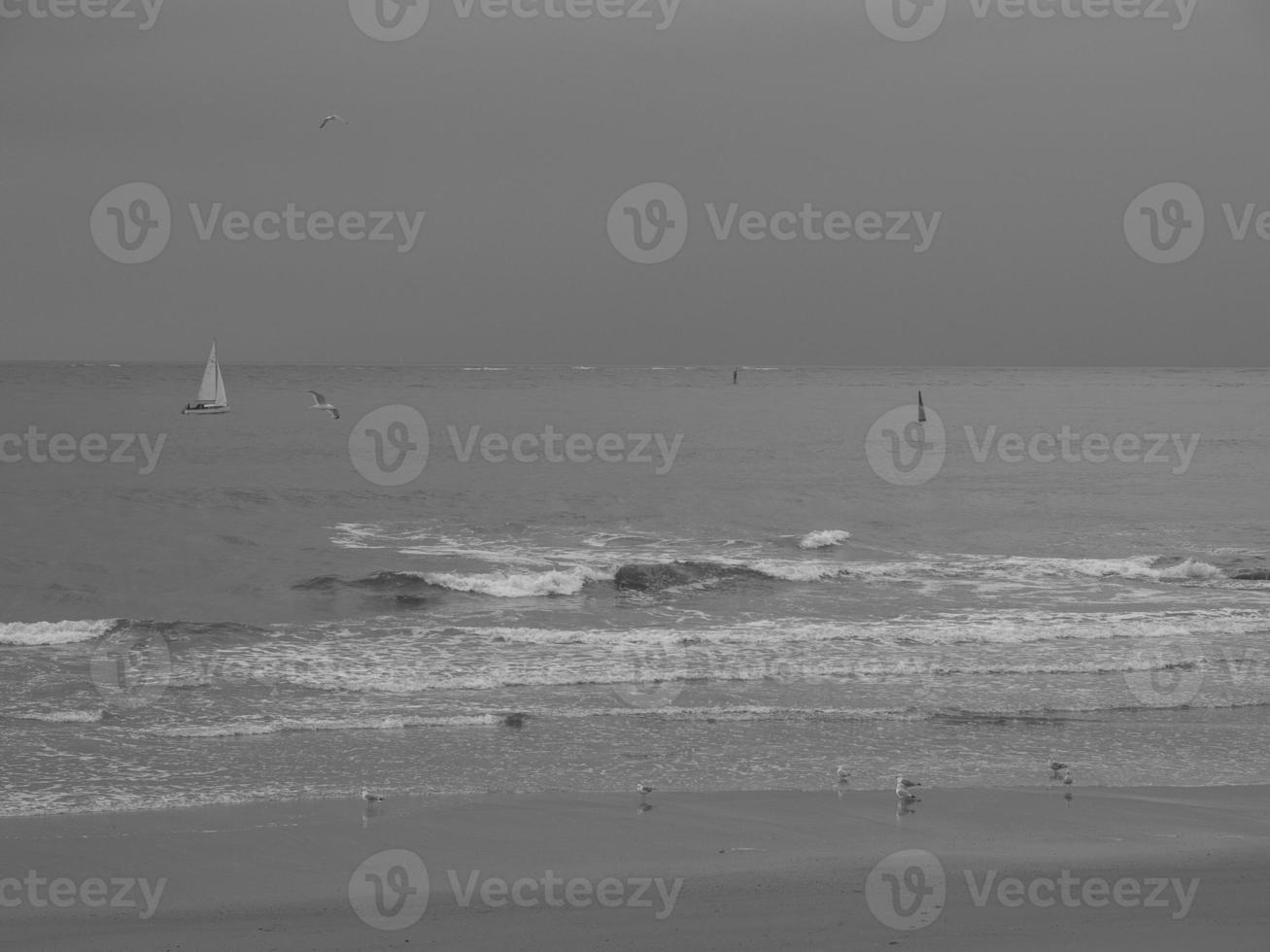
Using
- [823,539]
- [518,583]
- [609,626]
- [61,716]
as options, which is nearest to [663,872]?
[61,716]

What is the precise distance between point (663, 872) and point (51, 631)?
42.5 ft

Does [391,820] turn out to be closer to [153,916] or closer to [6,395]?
[153,916]

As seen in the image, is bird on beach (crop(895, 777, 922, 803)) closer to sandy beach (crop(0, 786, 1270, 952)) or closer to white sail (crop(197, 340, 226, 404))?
sandy beach (crop(0, 786, 1270, 952))

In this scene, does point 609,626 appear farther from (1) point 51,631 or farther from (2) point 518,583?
(1) point 51,631

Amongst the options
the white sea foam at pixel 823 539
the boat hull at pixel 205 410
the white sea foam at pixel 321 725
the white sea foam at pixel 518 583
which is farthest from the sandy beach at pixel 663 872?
the boat hull at pixel 205 410

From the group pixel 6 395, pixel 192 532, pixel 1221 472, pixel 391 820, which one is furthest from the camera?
pixel 6 395

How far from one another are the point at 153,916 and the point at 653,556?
1888cm

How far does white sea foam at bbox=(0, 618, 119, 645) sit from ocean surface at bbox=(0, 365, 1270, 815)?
67 mm

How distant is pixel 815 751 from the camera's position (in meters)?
12.5

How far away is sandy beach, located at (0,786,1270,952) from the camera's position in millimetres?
8047

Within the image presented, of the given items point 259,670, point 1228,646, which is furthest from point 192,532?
point 1228,646

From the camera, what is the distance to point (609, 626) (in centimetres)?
1984

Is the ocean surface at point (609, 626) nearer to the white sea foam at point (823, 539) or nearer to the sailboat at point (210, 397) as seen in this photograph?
the white sea foam at point (823, 539)

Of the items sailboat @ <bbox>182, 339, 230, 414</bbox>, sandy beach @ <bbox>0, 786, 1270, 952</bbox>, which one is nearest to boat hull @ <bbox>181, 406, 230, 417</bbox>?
sailboat @ <bbox>182, 339, 230, 414</bbox>
